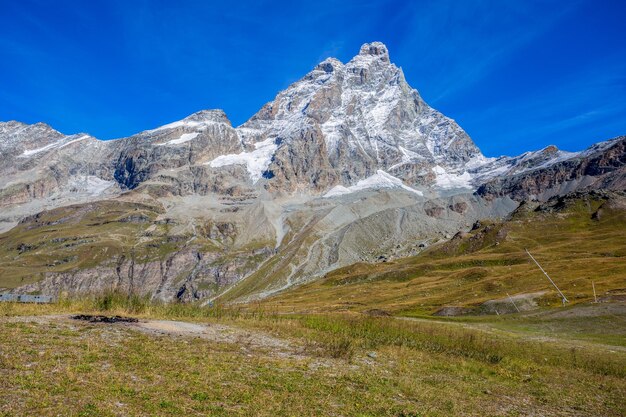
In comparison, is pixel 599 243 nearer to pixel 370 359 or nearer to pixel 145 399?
pixel 370 359

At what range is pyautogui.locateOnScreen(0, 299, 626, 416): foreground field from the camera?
1375cm

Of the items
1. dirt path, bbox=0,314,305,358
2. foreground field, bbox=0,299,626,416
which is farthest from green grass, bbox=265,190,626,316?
foreground field, bbox=0,299,626,416

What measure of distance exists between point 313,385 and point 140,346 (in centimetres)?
867

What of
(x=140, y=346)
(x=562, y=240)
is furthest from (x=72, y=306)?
(x=562, y=240)

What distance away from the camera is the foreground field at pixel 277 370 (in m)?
13.8

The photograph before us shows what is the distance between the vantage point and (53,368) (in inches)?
605

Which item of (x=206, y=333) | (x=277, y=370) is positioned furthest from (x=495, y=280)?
(x=277, y=370)

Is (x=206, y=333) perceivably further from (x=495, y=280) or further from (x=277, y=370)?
(x=495, y=280)

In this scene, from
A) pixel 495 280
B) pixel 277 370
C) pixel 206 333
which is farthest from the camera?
pixel 495 280

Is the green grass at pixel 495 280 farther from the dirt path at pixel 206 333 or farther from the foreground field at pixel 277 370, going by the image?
the foreground field at pixel 277 370

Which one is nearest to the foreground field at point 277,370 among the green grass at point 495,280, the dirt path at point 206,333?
the dirt path at point 206,333

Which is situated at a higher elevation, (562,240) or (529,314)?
(562,240)

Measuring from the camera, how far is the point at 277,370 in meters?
19.3

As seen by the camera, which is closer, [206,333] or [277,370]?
[277,370]
